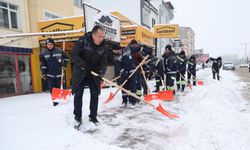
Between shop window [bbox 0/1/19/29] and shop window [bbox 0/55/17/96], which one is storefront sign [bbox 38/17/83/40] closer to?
shop window [bbox 0/1/19/29]

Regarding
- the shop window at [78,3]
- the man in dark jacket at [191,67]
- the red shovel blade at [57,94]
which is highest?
the shop window at [78,3]

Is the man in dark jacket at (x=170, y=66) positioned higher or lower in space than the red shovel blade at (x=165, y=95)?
higher

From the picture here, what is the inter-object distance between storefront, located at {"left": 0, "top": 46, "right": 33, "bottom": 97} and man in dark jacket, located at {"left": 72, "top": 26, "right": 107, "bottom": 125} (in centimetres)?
657

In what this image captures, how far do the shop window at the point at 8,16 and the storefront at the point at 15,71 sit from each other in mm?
1162

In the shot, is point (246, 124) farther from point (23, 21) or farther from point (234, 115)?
point (23, 21)

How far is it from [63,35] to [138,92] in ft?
16.1

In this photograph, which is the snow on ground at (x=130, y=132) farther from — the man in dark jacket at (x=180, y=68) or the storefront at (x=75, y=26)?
the storefront at (x=75, y=26)

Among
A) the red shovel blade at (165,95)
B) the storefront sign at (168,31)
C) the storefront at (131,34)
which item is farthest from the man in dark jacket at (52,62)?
the storefront sign at (168,31)

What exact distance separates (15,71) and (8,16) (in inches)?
100

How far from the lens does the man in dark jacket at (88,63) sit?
341cm

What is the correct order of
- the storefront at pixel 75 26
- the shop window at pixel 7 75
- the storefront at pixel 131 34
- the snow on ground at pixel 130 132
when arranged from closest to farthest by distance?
1. the snow on ground at pixel 130 132
2. the storefront at pixel 75 26
3. the shop window at pixel 7 75
4. the storefront at pixel 131 34

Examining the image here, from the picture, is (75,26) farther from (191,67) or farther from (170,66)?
(191,67)

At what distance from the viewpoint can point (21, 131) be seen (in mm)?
3312

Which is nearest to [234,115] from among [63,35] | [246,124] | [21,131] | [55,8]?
[246,124]
